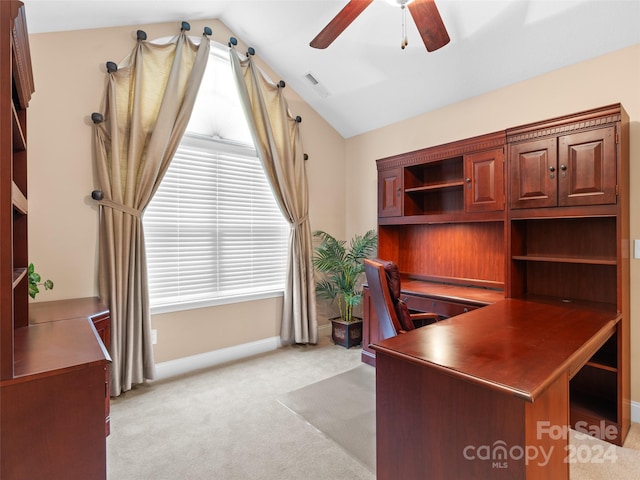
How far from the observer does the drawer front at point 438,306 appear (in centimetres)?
268

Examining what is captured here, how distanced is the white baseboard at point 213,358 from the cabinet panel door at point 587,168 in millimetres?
3086

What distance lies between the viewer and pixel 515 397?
3.47 ft

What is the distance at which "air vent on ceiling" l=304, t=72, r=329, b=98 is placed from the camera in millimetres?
3779

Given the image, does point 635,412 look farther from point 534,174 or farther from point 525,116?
point 525,116

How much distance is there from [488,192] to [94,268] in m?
3.34

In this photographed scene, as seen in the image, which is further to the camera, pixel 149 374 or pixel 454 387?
pixel 149 374

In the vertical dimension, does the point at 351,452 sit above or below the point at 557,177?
below

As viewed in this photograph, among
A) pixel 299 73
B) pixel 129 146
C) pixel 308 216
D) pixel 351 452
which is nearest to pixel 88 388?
pixel 351 452

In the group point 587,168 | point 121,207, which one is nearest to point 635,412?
point 587,168

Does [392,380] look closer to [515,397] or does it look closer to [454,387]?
[454,387]

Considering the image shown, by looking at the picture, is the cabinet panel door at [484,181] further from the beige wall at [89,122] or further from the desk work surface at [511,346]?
the desk work surface at [511,346]

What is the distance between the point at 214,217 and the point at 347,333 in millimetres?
1977

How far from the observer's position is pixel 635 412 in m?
2.35

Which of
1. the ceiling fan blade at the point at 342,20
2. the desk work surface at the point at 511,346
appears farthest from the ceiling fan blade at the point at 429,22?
the desk work surface at the point at 511,346
